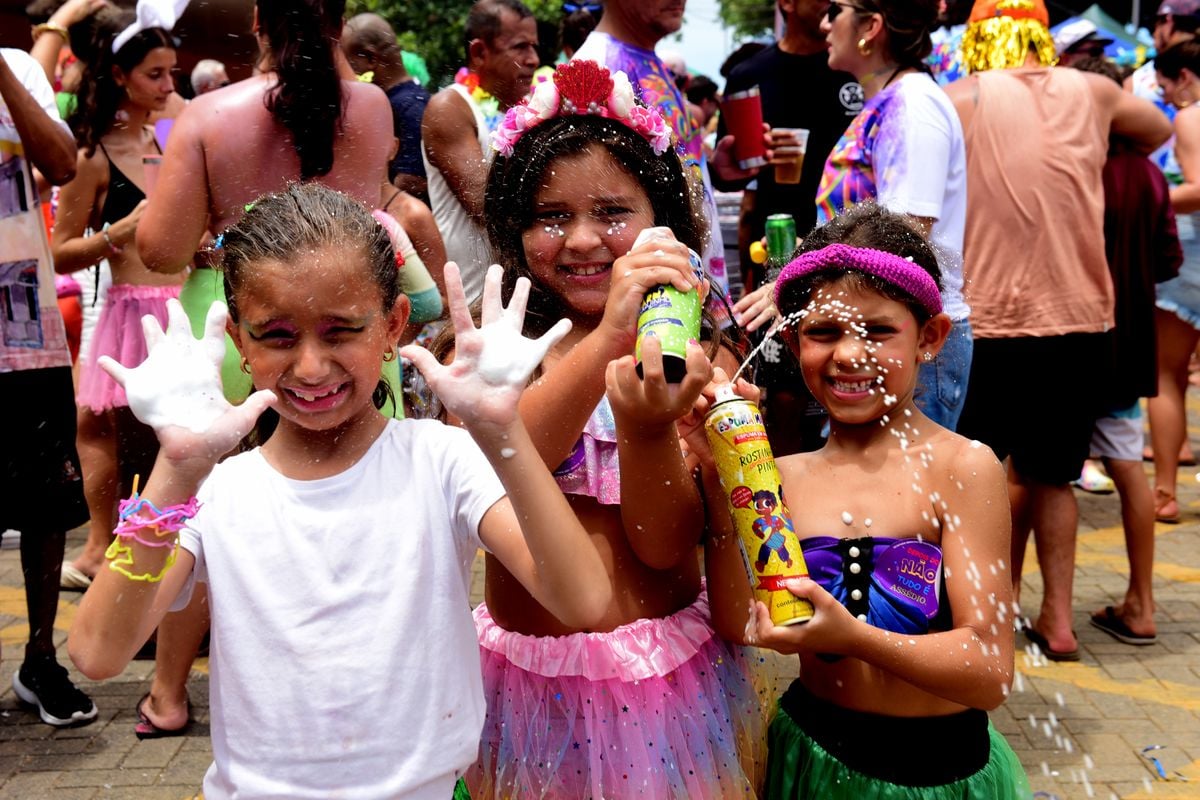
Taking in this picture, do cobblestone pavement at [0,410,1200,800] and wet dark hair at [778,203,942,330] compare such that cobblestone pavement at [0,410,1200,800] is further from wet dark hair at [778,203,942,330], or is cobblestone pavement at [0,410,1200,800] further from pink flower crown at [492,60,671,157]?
pink flower crown at [492,60,671,157]

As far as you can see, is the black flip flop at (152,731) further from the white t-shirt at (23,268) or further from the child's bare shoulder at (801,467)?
the child's bare shoulder at (801,467)

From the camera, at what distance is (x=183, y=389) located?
1.73 m

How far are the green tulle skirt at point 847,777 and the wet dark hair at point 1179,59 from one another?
4.43 metres

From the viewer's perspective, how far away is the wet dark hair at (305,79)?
10.7ft

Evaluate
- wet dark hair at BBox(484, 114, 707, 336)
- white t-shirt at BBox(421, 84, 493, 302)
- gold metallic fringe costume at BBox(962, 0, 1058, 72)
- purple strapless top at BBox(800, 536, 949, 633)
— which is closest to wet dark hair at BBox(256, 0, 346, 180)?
wet dark hair at BBox(484, 114, 707, 336)

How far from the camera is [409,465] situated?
2.04m

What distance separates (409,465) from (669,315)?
50 centimetres

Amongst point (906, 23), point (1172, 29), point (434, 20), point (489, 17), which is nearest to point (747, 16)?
point (434, 20)

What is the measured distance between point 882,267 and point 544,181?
65 centimetres

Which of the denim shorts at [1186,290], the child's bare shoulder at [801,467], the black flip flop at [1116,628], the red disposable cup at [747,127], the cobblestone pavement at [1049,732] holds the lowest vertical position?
the black flip flop at [1116,628]

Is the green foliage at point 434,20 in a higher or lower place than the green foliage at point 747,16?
higher

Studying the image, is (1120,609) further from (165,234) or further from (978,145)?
(165,234)

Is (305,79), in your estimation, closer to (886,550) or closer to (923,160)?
(923,160)

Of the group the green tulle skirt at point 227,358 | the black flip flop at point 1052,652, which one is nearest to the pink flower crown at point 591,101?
the green tulle skirt at point 227,358
